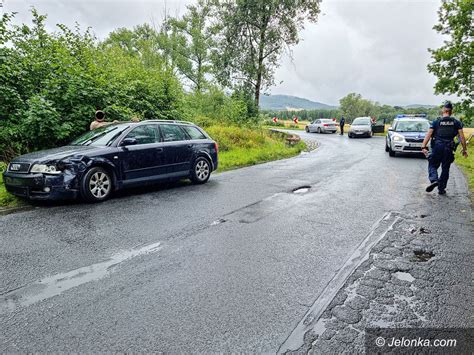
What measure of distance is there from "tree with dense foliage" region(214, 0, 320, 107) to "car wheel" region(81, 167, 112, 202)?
66.6ft

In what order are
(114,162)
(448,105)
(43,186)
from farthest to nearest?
(448,105)
(114,162)
(43,186)

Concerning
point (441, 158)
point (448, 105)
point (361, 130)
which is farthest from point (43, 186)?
point (361, 130)

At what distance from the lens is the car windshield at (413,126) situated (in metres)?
15.6

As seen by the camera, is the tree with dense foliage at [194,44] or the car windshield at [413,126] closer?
the car windshield at [413,126]

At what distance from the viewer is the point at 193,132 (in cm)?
941

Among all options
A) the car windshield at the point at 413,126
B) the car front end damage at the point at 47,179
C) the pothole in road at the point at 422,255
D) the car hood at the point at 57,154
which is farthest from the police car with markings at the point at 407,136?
the car front end damage at the point at 47,179

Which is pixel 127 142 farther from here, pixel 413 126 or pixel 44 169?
pixel 413 126

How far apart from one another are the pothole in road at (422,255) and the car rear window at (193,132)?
6.39 metres

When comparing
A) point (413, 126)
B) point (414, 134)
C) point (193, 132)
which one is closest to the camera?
point (193, 132)

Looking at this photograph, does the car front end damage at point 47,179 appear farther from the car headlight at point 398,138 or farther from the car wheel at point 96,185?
the car headlight at point 398,138

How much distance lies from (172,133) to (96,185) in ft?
8.28

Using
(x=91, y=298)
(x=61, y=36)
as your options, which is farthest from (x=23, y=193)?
(x=61, y=36)

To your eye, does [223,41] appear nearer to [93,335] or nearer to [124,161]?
[124,161]

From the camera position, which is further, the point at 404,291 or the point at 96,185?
the point at 96,185
